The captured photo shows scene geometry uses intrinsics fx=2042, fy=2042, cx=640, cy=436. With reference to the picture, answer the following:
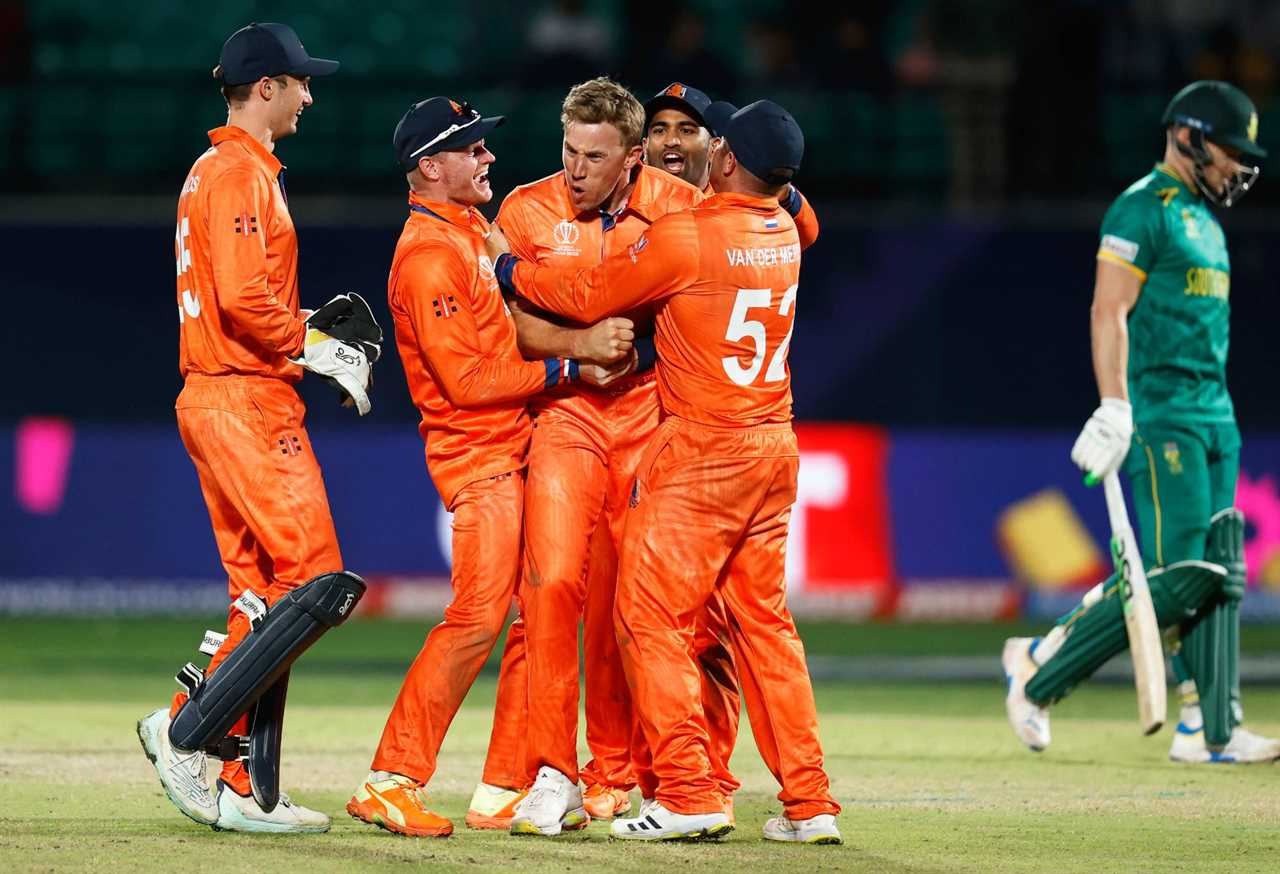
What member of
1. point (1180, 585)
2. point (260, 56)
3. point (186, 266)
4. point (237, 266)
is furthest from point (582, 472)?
point (1180, 585)

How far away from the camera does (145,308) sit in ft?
49.8

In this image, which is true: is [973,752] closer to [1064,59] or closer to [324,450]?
[324,450]

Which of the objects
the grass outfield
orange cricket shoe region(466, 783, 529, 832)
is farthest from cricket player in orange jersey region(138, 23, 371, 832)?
orange cricket shoe region(466, 783, 529, 832)

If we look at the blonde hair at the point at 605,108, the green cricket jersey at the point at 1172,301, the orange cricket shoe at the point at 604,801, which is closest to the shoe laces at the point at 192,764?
the orange cricket shoe at the point at 604,801

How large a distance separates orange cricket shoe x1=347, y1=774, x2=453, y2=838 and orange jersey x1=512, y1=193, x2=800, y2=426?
1518mm

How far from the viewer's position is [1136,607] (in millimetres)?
7930

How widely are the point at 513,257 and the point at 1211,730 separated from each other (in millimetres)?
3652

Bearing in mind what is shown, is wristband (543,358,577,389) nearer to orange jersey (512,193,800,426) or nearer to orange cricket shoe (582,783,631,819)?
orange jersey (512,193,800,426)

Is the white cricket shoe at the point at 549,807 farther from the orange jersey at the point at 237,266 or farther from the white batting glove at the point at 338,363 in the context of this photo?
the orange jersey at the point at 237,266

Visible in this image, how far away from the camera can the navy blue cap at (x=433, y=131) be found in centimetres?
689

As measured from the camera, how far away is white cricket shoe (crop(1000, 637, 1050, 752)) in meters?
8.47

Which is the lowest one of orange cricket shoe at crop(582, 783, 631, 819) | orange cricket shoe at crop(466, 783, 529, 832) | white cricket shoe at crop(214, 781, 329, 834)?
orange cricket shoe at crop(582, 783, 631, 819)

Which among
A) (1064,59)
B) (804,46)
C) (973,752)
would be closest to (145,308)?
(804,46)

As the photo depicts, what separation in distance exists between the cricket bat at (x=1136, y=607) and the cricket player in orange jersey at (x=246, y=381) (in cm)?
298
